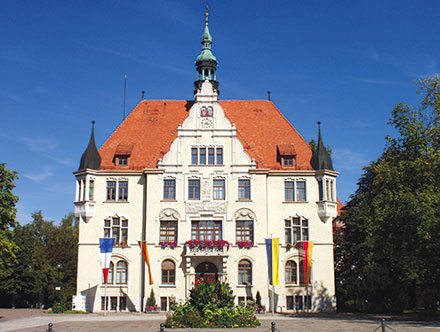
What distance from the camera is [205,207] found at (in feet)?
131

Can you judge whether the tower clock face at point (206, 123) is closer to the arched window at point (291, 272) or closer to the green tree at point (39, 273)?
the arched window at point (291, 272)

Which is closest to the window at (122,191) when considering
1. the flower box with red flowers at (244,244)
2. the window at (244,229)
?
the window at (244,229)

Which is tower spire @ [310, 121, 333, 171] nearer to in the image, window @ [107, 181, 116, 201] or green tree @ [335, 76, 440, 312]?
green tree @ [335, 76, 440, 312]

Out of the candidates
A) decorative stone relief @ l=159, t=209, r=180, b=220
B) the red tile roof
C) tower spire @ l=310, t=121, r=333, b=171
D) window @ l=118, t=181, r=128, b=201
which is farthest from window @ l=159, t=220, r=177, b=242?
tower spire @ l=310, t=121, r=333, b=171

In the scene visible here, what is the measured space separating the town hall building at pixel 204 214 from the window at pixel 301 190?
8 centimetres

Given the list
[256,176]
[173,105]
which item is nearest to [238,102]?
[173,105]

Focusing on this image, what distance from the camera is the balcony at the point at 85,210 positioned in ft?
132

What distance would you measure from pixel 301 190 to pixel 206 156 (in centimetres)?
841

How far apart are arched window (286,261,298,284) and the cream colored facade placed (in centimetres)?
26

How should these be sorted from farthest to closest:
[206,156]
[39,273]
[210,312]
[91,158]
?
[39,273] < [91,158] < [206,156] < [210,312]

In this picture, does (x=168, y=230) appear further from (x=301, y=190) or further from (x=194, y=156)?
(x=301, y=190)

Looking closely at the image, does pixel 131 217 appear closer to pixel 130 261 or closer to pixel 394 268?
pixel 130 261

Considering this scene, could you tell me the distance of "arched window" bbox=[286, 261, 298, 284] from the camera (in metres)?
39.6

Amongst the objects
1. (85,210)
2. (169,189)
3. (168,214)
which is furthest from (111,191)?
(168,214)
